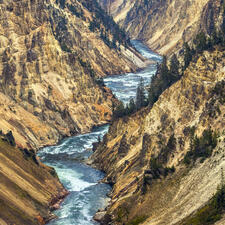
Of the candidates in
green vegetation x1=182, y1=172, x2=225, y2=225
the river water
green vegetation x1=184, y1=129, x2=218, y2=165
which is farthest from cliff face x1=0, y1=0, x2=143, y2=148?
green vegetation x1=182, y1=172, x2=225, y2=225

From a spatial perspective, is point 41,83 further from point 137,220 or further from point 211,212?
point 211,212

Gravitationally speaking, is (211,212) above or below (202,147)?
below

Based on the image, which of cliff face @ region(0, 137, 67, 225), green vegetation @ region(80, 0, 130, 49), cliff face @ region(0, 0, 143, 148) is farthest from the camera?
green vegetation @ region(80, 0, 130, 49)

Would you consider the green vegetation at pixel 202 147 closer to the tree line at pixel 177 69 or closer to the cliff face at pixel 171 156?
the cliff face at pixel 171 156

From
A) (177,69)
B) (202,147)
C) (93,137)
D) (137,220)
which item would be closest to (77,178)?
(177,69)

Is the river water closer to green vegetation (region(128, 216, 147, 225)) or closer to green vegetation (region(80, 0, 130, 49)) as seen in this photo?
green vegetation (region(128, 216, 147, 225))

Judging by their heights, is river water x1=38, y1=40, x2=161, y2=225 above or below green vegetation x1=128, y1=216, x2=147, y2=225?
below

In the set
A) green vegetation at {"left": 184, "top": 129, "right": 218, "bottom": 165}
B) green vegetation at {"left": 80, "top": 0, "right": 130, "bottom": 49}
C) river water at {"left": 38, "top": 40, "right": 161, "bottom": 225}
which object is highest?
green vegetation at {"left": 80, "top": 0, "right": 130, "bottom": 49}
